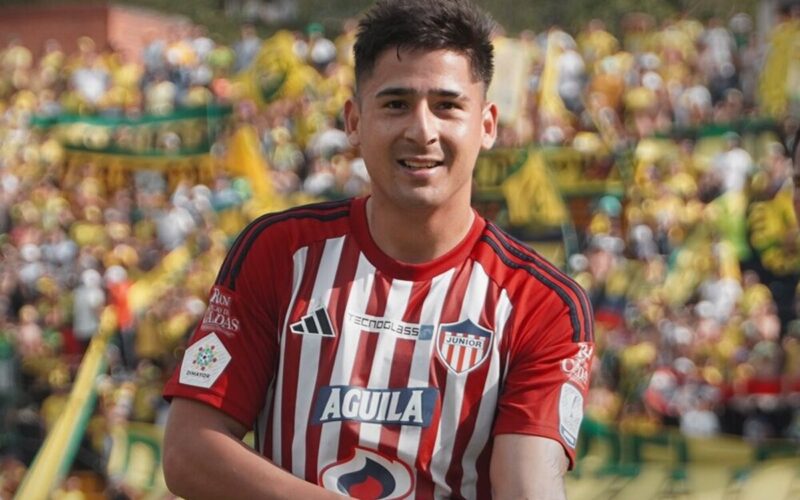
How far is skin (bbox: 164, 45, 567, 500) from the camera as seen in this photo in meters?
2.96

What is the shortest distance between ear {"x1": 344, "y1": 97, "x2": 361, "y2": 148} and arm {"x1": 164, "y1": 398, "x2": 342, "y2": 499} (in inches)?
27.0

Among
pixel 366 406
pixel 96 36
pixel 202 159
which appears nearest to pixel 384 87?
pixel 366 406

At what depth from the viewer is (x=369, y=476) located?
301 centimetres

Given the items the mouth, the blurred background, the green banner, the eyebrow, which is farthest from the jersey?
the green banner

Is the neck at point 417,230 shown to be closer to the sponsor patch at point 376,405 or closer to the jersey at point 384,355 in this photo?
the jersey at point 384,355

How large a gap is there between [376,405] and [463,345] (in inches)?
9.2

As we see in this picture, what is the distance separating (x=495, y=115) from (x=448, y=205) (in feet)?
0.84

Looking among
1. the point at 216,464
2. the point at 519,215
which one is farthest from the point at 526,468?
the point at 519,215

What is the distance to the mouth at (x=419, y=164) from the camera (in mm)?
2990

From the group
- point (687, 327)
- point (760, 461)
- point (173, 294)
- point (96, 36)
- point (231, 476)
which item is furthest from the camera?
point (96, 36)

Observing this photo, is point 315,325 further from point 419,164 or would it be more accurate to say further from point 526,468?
point 526,468

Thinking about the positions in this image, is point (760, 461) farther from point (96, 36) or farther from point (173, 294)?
point (96, 36)

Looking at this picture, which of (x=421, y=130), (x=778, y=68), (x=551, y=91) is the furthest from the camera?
(x=551, y=91)

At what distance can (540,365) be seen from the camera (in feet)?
10.2
